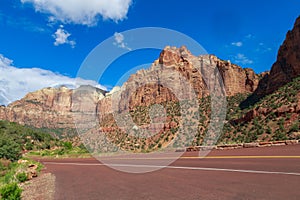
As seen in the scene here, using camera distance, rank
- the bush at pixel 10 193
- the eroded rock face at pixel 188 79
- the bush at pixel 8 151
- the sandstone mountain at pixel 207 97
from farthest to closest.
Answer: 1. the eroded rock face at pixel 188 79
2. the sandstone mountain at pixel 207 97
3. the bush at pixel 8 151
4. the bush at pixel 10 193

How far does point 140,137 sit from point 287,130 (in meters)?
36.4

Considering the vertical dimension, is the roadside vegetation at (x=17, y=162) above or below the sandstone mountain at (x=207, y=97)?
below

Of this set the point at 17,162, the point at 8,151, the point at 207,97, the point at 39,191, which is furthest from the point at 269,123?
the point at 207,97

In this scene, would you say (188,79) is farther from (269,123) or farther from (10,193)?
(10,193)

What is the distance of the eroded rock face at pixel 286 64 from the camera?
187ft

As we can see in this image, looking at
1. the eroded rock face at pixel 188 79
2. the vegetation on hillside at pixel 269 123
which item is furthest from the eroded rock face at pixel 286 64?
the eroded rock face at pixel 188 79

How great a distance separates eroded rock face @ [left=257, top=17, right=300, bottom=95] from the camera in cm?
5707

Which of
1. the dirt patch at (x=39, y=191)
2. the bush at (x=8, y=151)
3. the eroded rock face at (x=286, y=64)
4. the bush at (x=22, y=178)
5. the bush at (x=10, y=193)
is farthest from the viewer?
the eroded rock face at (x=286, y=64)

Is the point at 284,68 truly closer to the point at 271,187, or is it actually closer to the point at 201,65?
the point at 201,65

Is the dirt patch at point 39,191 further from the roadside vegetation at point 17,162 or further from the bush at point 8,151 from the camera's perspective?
the bush at point 8,151

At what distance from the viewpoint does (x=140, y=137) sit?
61.5m

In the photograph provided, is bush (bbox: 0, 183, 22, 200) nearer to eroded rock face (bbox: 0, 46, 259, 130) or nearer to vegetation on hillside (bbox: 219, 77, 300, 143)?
vegetation on hillside (bbox: 219, 77, 300, 143)

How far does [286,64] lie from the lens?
6047 centimetres

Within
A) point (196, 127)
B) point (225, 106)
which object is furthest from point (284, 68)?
point (196, 127)
